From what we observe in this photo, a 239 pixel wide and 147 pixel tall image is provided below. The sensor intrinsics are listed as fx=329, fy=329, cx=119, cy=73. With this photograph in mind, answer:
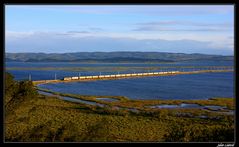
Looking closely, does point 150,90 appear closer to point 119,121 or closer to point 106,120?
point 119,121

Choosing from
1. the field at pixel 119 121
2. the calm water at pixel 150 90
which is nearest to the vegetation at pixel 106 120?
the field at pixel 119 121

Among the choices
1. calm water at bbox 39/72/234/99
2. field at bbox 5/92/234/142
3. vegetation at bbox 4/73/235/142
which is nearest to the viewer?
vegetation at bbox 4/73/235/142

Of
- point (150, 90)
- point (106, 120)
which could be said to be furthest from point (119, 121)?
point (150, 90)

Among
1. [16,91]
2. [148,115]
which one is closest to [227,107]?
[148,115]

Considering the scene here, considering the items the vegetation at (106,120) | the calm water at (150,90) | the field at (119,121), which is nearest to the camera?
the vegetation at (106,120)

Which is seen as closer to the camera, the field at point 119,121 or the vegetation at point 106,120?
the vegetation at point 106,120

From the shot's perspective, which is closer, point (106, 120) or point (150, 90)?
point (106, 120)

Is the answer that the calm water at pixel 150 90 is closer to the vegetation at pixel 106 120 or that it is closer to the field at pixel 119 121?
the vegetation at pixel 106 120

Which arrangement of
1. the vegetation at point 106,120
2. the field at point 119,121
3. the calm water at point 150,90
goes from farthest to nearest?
the calm water at point 150,90
the field at point 119,121
the vegetation at point 106,120

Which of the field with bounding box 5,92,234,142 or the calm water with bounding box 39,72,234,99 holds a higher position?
the calm water with bounding box 39,72,234,99

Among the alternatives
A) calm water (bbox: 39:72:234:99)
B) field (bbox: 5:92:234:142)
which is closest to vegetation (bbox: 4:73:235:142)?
field (bbox: 5:92:234:142)

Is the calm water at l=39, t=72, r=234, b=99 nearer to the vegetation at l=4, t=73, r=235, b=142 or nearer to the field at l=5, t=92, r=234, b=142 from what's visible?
the vegetation at l=4, t=73, r=235, b=142

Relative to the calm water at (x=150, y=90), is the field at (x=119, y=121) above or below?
below
